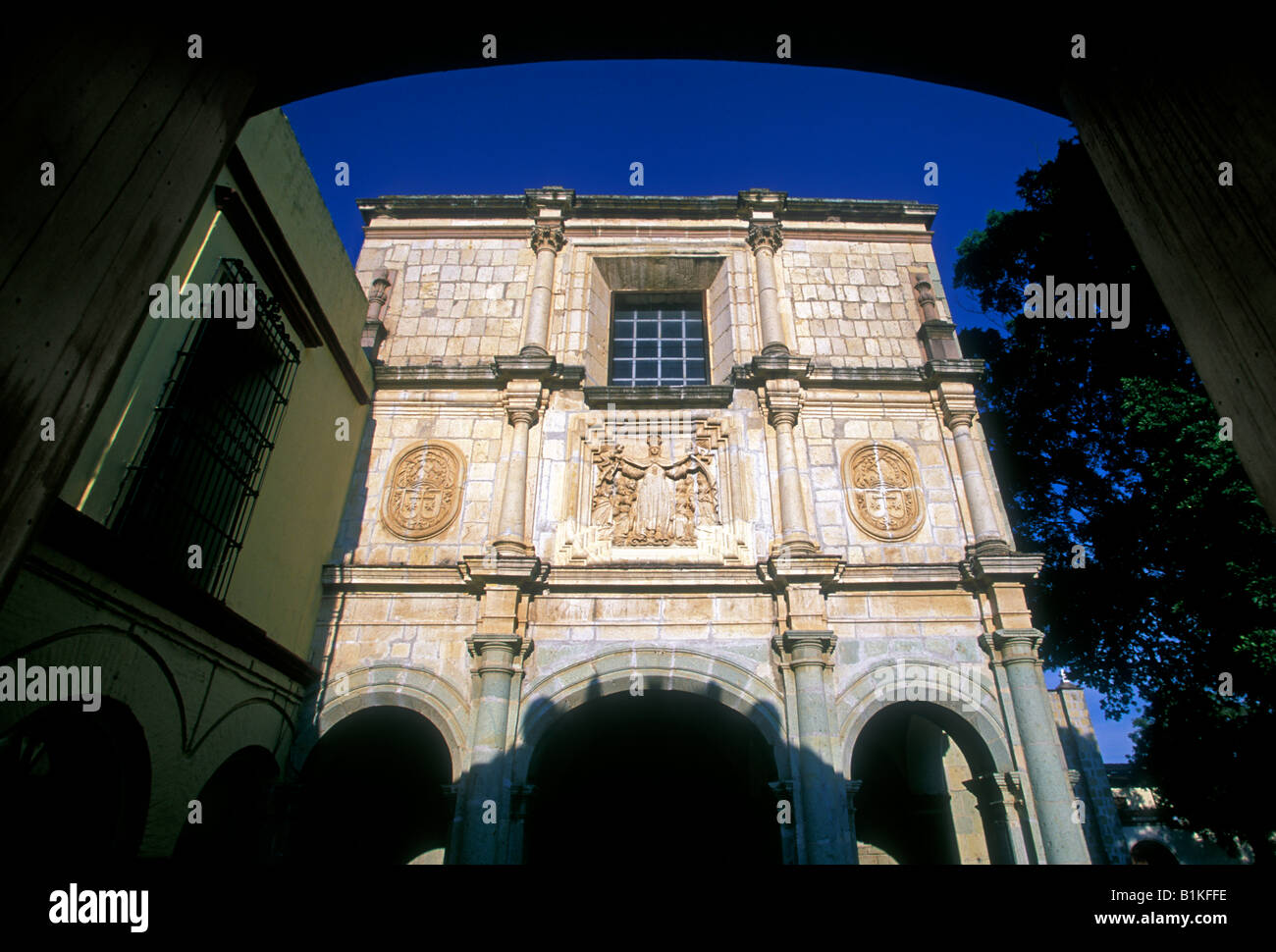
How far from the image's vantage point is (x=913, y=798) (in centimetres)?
931

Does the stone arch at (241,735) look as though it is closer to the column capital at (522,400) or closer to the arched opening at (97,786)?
the arched opening at (97,786)

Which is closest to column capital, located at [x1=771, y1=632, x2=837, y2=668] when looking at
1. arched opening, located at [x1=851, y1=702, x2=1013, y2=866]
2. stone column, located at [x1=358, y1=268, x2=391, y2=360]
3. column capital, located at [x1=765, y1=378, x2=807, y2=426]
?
arched opening, located at [x1=851, y1=702, x2=1013, y2=866]

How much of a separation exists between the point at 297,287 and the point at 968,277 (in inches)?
485

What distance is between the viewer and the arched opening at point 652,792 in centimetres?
860

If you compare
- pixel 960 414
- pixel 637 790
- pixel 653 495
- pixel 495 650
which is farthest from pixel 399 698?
pixel 960 414

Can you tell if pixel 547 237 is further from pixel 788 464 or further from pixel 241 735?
pixel 241 735

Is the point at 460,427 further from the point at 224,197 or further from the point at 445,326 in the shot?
the point at 224,197

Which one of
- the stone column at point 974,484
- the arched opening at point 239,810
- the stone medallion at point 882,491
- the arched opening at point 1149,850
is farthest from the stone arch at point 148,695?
the arched opening at point 1149,850

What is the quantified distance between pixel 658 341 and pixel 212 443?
6.17m

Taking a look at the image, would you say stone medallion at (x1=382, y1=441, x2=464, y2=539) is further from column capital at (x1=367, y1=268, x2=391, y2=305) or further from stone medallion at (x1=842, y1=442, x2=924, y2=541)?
stone medallion at (x1=842, y1=442, x2=924, y2=541)

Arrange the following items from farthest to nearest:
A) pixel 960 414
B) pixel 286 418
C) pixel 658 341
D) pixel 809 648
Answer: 1. pixel 658 341
2. pixel 960 414
3. pixel 809 648
4. pixel 286 418

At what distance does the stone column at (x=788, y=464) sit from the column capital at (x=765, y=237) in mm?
2516

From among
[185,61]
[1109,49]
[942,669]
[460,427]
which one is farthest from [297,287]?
[942,669]

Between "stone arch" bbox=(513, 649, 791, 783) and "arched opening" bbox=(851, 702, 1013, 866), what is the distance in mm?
2481
